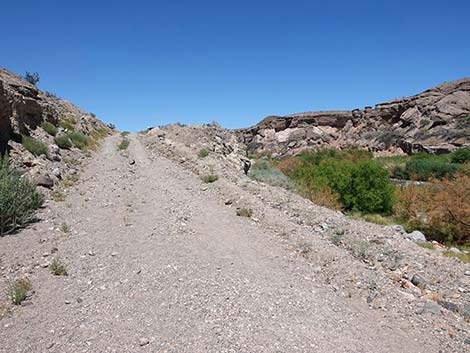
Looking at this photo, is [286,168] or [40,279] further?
[286,168]

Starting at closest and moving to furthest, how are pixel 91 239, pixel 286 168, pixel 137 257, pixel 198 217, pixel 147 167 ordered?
pixel 137 257 < pixel 91 239 < pixel 198 217 < pixel 147 167 < pixel 286 168

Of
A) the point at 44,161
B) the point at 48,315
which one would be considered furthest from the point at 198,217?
the point at 44,161

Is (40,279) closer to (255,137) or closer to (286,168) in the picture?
(286,168)

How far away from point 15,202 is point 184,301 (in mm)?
4595

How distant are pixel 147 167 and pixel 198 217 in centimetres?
680

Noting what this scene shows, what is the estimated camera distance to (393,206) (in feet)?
49.1

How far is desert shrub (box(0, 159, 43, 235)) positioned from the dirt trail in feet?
2.12

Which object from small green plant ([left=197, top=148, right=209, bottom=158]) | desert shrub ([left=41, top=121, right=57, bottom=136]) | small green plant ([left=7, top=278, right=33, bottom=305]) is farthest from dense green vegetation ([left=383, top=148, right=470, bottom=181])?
small green plant ([left=7, top=278, right=33, bottom=305])

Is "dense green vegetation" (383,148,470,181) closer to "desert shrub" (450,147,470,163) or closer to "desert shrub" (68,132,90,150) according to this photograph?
"desert shrub" (450,147,470,163)

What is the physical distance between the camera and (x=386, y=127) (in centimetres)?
5831

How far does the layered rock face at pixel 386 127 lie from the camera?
4588cm

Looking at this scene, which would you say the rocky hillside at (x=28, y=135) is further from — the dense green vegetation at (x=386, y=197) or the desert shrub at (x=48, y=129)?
the dense green vegetation at (x=386, y=197)

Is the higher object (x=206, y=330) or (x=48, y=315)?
(x=48, y=315)

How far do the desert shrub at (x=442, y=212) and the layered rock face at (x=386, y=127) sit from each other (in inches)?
1090
